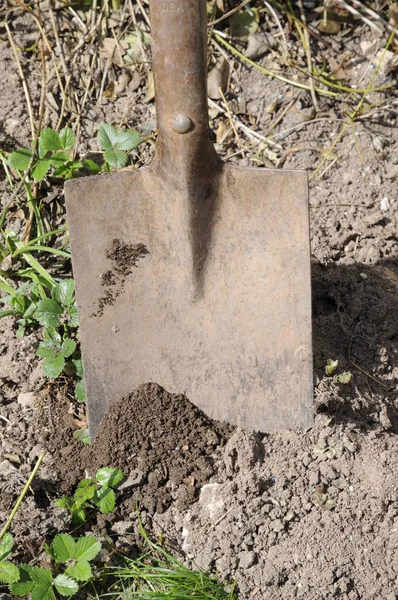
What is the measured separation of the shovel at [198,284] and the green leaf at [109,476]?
5.3 inches

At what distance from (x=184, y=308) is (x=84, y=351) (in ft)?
0.96

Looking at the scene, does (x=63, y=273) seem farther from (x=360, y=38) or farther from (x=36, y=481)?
(x=360, y=38)

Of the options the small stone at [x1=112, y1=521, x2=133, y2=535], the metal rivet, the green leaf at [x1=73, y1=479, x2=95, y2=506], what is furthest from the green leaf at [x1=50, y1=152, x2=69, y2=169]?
the small stone at [x1=112, y1=521, x2=133, y2=535]

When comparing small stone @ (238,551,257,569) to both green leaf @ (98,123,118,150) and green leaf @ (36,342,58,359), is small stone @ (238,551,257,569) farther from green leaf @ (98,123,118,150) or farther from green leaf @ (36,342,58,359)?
green leaf @ (98,123,118,150)

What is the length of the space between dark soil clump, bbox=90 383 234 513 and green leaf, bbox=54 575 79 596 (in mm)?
257

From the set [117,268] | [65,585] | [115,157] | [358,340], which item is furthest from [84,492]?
[115,157]

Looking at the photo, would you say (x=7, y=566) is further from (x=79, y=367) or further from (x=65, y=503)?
(x=79, y=367)

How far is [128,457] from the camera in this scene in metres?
2.01

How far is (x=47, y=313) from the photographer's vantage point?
2.24 meters

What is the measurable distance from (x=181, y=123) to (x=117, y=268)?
43 cm

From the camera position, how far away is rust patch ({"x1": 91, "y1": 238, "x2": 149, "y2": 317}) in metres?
2.09

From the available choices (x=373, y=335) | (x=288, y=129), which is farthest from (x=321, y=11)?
(x=373, y=335)

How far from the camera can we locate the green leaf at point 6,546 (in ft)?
5.93

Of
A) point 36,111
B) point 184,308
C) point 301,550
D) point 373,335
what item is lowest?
point 301,550
